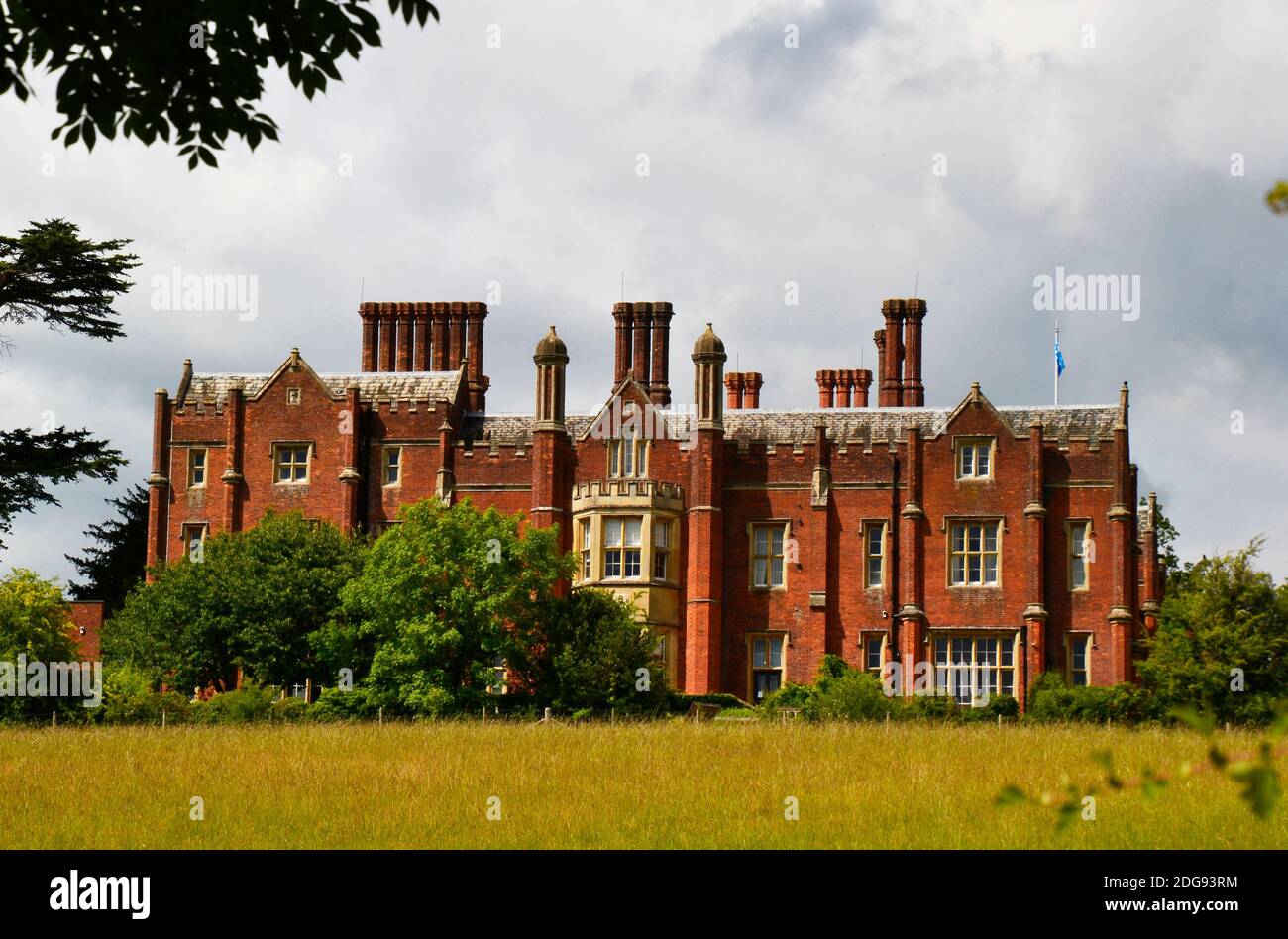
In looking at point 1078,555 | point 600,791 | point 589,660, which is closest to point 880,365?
point 1078,555

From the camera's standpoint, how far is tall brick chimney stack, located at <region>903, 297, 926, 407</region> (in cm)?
5266

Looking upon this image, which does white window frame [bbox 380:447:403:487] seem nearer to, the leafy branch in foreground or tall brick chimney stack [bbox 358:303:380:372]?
tall brick chimney stack [bbox 358:303:380:372]

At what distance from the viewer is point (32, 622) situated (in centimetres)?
4291

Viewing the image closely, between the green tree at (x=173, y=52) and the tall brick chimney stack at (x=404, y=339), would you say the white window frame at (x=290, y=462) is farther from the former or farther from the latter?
the green tree at (x=173, y=52)

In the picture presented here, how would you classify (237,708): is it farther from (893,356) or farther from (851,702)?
(893,356)

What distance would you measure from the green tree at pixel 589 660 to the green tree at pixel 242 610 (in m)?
4.44

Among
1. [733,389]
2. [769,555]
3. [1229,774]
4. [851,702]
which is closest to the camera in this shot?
[1229,774]

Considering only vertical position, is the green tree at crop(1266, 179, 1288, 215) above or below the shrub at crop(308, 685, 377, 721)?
above

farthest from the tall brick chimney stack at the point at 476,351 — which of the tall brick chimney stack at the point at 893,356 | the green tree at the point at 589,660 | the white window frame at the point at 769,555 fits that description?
the green tree at the point at 589,660

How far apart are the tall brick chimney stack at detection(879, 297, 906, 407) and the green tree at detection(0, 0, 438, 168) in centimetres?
4274

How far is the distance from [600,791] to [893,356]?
32.4m

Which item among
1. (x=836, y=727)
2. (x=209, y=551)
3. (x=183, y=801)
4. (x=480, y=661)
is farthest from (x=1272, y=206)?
(x=209, y=551)

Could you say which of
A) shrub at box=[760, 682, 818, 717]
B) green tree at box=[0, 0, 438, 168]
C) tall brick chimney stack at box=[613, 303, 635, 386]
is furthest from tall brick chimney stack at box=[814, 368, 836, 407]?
green tree at box=[0, 0, 438, 168]

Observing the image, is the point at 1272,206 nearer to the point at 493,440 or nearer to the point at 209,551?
the point at 209,551
